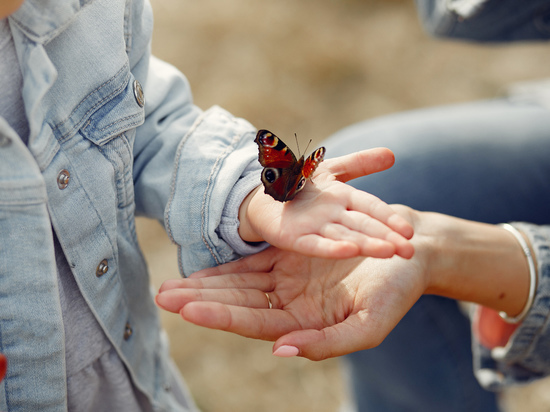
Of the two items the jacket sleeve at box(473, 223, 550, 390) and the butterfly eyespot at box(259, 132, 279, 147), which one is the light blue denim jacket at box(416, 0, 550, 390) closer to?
the jacket sleeve at box(473, 223, 550, 390)

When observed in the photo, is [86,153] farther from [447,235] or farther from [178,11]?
[178,11]

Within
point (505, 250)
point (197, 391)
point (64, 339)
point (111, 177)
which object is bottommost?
point (197, 391)

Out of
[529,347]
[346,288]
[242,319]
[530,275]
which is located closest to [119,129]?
[242,319]

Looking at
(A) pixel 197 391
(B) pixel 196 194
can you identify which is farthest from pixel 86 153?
(A) pixel 197 391

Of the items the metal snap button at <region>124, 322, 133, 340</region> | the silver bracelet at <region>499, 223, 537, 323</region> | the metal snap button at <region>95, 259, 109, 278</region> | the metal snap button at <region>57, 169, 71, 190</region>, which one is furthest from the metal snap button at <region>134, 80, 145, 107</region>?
the silver bracelet at <region>499, 223, 537, 323</region>

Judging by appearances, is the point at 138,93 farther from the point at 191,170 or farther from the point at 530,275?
the point at 530,275

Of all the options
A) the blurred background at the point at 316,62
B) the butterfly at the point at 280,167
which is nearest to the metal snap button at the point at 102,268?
the butterfly at the point at 280,167

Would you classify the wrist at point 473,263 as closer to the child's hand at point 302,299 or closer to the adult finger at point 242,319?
the child's hand at point 302,299

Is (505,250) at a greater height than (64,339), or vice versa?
(505,250)
